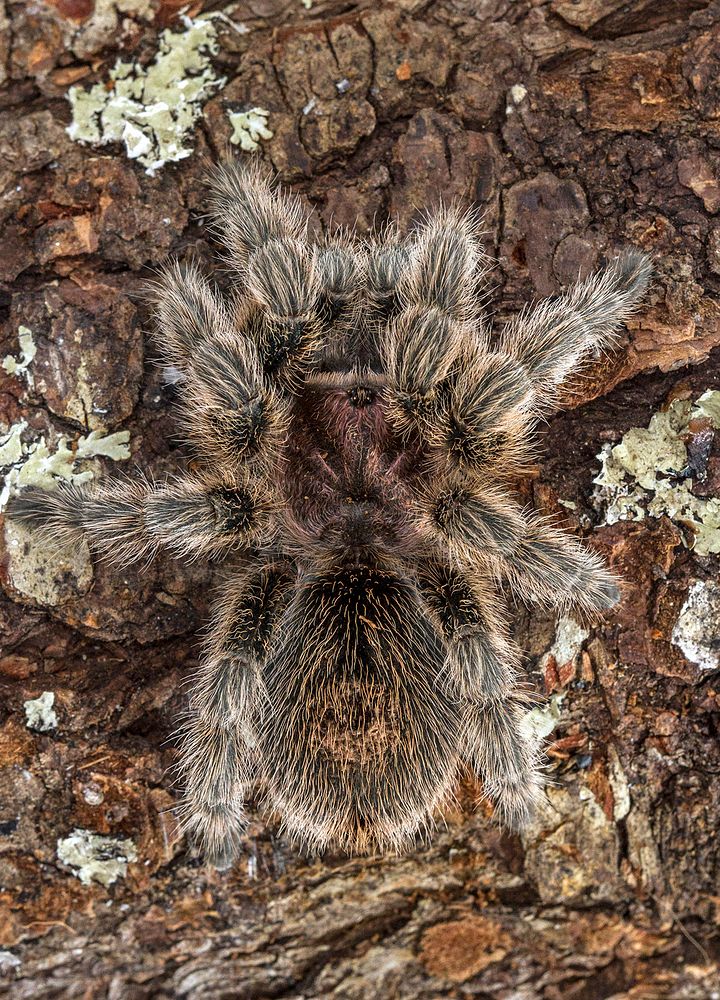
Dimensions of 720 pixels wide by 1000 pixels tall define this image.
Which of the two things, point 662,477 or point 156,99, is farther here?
point 156,99

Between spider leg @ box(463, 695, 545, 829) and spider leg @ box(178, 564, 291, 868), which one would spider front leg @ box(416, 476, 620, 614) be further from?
spider leg @ box(178, 564, 291, 868)

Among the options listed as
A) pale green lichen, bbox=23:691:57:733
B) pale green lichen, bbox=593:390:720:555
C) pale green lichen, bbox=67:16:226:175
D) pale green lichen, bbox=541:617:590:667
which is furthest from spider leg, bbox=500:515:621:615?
pale green lichen, bbox=67:16:226:175

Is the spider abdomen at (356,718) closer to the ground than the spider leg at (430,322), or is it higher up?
closer to the ground

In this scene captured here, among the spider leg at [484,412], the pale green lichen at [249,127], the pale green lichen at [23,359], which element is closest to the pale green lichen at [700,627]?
the spider leg at [484,412]

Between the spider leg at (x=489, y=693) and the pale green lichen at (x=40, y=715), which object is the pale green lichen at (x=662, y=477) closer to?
the spider leg at (x=489, y=693)

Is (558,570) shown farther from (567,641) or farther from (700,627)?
(700,627)

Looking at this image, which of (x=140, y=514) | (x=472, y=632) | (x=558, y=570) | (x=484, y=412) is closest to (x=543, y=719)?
(x=472, y=632)

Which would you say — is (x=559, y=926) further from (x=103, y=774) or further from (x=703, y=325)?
(x=703, y=325)
